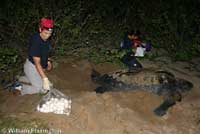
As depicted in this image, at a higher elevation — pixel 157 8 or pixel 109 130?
pixel 157 8

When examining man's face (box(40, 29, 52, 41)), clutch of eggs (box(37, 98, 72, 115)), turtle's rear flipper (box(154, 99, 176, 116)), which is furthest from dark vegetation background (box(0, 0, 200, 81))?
turtle's rear flipper (box(154, 99, 176, 116))

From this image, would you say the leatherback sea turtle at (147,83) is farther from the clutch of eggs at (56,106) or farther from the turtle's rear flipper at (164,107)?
the clutch of eggs at (56,106)

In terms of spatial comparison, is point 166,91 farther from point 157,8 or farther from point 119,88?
point 157,8

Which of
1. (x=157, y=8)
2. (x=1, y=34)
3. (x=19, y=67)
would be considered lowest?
(x=19, y=67)

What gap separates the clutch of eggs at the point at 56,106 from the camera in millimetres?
3805

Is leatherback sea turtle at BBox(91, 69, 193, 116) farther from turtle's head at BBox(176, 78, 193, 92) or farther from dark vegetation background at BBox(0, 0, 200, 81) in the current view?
dark vegetation background at BBox(0, 0, 200, 81)

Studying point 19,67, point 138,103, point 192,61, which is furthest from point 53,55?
point 192,61

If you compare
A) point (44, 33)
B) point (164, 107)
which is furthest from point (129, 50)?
point (44, 33)

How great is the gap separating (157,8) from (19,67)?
14.4 ft

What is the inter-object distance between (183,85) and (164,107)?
840 mm

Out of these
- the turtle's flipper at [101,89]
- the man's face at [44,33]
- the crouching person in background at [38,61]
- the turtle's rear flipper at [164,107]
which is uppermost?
the man's face at [44,33]

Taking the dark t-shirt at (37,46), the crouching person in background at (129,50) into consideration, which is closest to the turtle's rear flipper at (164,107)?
the crouching person in background at (129,50)

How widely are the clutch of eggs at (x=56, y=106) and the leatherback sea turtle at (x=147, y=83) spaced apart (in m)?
1.18

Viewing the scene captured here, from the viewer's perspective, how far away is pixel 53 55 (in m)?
5.90
